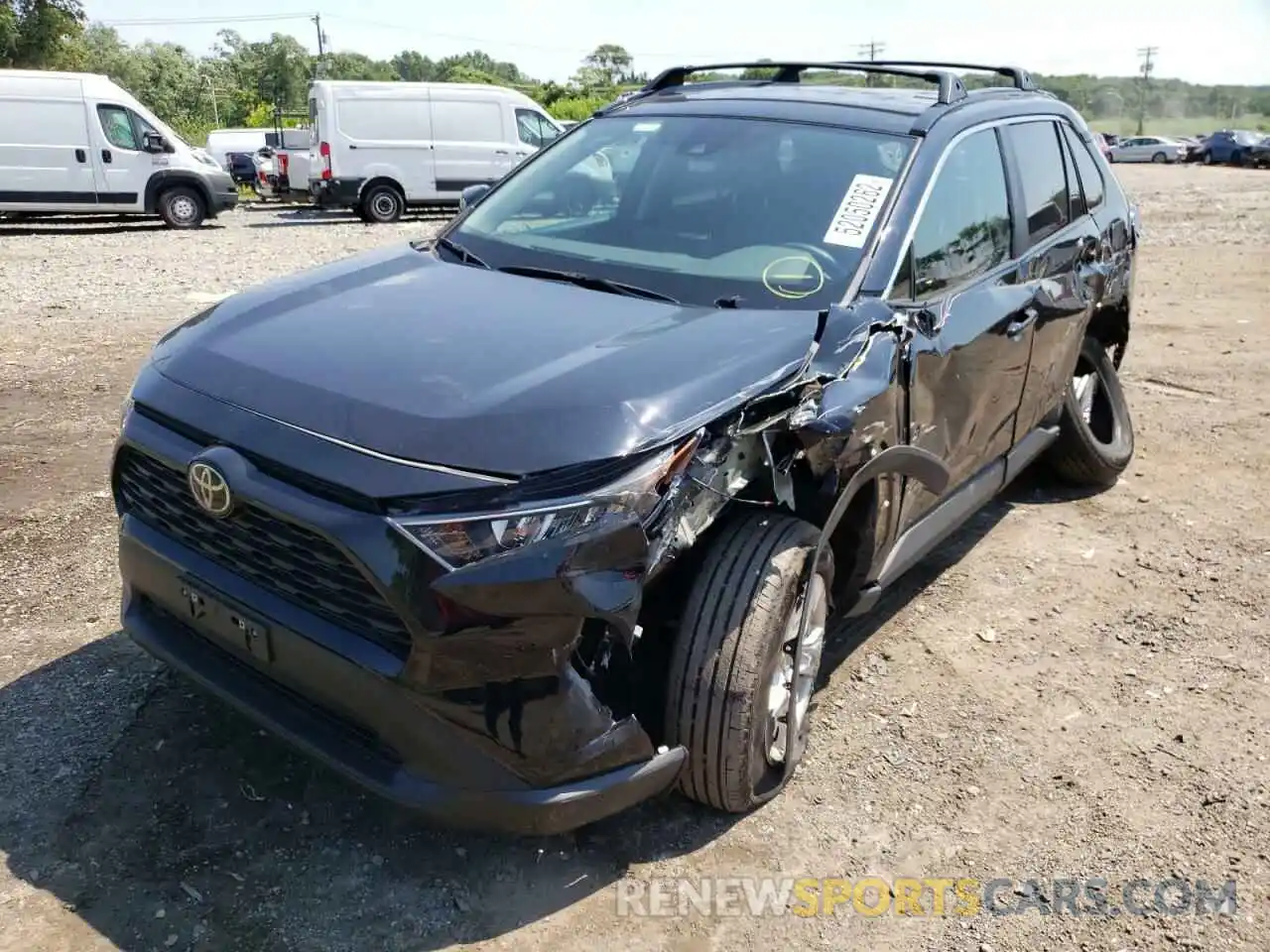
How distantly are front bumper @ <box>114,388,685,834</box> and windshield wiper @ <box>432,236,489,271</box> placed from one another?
1145 mm

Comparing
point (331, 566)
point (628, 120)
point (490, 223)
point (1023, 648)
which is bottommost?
point (1023, 648)

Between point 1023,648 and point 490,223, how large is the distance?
2.37 metres

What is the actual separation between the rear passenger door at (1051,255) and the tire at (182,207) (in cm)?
1461

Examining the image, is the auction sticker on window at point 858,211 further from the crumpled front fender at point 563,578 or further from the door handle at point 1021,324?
the crumpled front fender at point 563,578

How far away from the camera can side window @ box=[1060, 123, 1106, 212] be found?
4.73 metres

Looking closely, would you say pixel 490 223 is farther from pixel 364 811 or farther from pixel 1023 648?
pixel 1023 648

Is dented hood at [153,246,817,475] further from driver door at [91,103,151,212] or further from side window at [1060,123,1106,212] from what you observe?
driver door at [91,103,151,212]

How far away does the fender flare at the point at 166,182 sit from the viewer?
1585 centimetres

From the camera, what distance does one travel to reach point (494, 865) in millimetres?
2629

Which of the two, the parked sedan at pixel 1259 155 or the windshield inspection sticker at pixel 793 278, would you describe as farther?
the parked sedan at pixel 1259 155

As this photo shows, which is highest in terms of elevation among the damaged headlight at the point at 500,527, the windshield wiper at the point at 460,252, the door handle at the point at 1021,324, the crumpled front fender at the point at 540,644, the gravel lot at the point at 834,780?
the windshield wiper at the point at 460,252

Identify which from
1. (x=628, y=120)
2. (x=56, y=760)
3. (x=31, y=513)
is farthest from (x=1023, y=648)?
(x=31, y=513)

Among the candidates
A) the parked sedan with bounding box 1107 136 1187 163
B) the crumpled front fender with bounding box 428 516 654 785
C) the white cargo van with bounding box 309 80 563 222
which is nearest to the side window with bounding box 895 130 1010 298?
the crumpled front fender with bounding box 428 516 654 785

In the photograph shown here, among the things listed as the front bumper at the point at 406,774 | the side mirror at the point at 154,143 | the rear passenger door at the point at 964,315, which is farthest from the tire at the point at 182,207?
the front bumper at the point at 406,774
